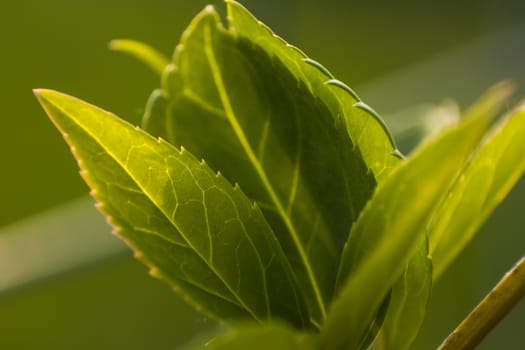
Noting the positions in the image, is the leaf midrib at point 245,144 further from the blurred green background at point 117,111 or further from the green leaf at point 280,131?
the blurred green background at point 117,111

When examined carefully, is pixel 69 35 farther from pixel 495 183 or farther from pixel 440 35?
pixel 495 183

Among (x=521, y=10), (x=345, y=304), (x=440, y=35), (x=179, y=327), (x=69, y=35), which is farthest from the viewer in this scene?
(x=440, y=35)

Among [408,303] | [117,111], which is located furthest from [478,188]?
[117,111]

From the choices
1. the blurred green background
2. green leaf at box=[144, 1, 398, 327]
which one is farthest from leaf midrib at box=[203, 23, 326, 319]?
the blurred green background

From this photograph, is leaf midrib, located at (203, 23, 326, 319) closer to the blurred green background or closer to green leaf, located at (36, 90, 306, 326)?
green leaf, located at (36, 90, 306, 326)

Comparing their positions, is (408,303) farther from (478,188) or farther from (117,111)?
(117,111)

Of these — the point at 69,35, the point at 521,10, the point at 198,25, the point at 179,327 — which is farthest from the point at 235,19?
the point at 521,10
